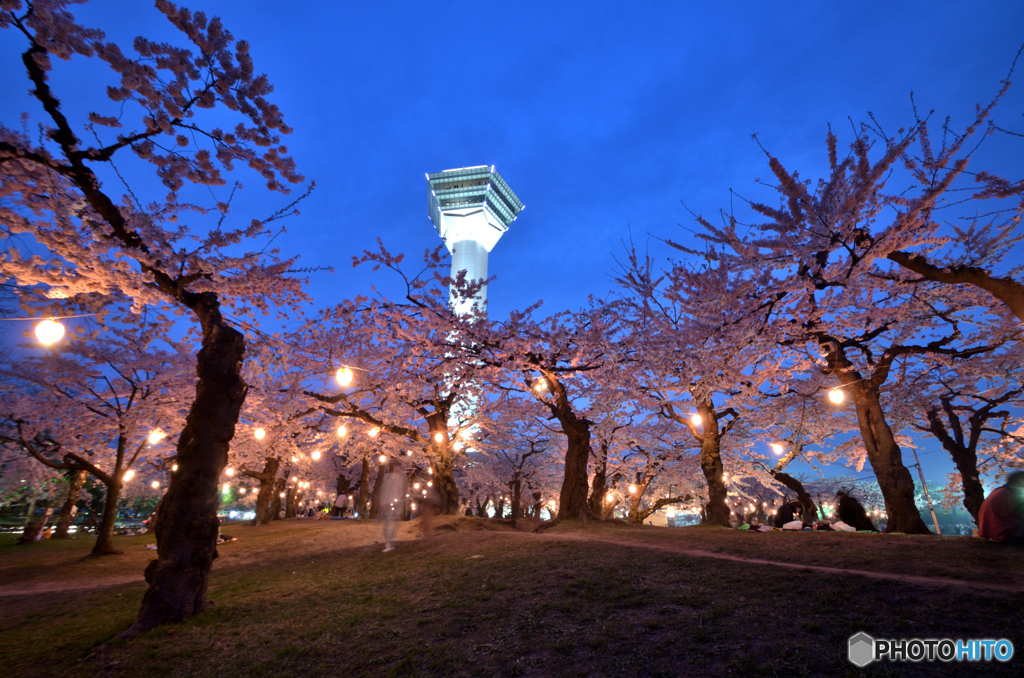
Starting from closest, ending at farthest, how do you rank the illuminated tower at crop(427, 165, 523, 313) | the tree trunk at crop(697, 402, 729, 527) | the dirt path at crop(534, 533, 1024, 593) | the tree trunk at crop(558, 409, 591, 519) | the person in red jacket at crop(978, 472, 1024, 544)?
the dirt path at crop(534, 533, 1024, 593) → the person in red jacket at crop(978, 472, 1024, 544) → the tree trunk at crop(697, 402, 729, 527) → the tree trunk at crop(558, 409, 591, 519) → the illuminated tower at crop(427, 165, 523, 313)

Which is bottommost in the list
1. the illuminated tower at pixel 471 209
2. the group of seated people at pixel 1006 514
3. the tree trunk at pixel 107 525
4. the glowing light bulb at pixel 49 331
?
the tree trunk at pixel 107 525

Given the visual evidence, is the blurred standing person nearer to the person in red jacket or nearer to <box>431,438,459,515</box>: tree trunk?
<box>431,438,459,515</box>: tree trunk

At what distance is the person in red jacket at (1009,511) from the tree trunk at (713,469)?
7708mm

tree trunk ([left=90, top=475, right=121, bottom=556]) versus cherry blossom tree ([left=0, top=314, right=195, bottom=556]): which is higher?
cherry blossom tree ([left=0, top=314, right=195, bottom=556])

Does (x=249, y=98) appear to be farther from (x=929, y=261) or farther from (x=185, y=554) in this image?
(x=929, y=261)

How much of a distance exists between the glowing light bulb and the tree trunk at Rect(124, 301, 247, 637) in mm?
2727

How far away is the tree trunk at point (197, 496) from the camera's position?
6.57 metres

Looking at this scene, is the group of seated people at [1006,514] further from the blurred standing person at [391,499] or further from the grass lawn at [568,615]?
the blurred standing person at [391,499]

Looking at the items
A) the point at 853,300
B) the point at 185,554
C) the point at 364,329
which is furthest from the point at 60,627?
the point at 853,300

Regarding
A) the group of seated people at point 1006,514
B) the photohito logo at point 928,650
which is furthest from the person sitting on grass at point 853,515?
the photohito logo at point 928,650

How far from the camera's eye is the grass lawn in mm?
4270

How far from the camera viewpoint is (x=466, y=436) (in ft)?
91.6

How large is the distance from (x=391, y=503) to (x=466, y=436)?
44.6 ft

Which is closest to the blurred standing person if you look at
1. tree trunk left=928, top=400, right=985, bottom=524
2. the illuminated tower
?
tree trunk left=928, top=400, right=985, bottom=524
